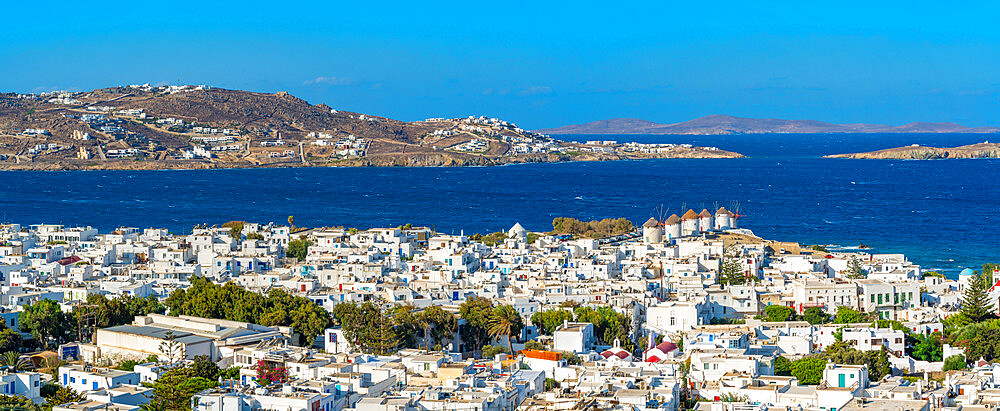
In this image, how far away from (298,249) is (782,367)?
22.8 metres

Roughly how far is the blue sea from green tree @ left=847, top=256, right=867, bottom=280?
887 centimetres

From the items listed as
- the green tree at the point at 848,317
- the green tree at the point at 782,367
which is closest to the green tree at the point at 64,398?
the green tree at the point at 782,367

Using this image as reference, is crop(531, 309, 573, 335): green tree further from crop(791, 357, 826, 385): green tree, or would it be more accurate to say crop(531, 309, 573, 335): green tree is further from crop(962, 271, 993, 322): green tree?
crop(962, 271, 993, 322): green tree

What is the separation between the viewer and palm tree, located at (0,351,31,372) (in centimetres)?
2373

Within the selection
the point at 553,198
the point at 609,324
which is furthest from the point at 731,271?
the point at 553,198

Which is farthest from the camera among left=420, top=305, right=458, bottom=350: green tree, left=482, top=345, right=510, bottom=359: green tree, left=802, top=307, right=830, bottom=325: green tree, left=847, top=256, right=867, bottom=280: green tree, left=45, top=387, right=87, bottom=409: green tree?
left=847, top=256, right=867, bottom=280: green tree

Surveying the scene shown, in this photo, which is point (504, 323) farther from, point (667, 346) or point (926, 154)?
point (926, 154)

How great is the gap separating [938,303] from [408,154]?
112019 millimetres

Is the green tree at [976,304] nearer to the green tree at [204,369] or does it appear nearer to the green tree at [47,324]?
the green tree at [204,369]

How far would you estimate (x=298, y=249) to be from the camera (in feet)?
145

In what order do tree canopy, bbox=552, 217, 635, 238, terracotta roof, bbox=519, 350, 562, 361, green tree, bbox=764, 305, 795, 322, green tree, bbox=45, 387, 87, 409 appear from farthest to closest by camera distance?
tree canopy, bbox=552, 217, 635, 238
green tree, bbox=764, 305, 795, 322
terracotta roof, bbox=519, 350, 562, 361
green tree, bbox=45, 387, 87, 409

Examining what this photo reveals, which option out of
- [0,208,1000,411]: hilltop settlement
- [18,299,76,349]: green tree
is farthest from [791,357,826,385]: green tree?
[18,299,76,349]: green tree

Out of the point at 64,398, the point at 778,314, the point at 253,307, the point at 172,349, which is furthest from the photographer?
the point at 778,314

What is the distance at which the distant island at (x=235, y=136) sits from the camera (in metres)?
133
